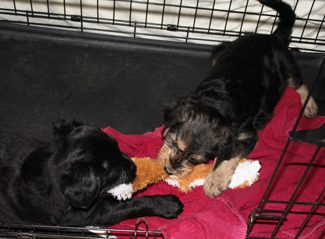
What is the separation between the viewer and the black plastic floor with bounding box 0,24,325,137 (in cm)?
347

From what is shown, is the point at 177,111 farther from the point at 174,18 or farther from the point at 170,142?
the point at 174,18

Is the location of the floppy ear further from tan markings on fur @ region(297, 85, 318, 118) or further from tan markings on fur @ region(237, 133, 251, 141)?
tan markings on fur @ region(297, 85, 318, 118)

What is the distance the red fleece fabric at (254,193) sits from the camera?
Answer: 236 centimetres

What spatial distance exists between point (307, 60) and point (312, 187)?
1.44 meters

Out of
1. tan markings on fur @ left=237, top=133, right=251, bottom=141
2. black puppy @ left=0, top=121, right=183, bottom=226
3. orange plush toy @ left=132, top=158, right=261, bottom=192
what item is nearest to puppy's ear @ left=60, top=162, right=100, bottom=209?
black puppy @ left=0, top=121, right=183, bottom=226

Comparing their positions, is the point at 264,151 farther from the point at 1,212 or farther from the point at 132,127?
the point at 1,212

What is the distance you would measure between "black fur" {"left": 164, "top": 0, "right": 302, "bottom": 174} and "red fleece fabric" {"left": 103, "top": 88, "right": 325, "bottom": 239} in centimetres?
18

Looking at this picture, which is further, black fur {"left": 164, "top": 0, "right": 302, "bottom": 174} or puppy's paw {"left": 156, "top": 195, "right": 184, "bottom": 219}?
puppy's paw {"left": 156, "top": 195, "right": 184, "bottom": 219}

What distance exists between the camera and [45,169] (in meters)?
2.21

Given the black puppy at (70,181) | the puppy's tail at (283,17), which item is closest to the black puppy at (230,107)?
the puppy's tail at (283,17)

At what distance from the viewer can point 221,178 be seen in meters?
2.71

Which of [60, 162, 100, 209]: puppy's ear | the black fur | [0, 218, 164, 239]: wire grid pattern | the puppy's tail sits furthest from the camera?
the puppy's tail

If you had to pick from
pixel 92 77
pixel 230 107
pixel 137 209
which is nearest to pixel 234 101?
pixel 230 107

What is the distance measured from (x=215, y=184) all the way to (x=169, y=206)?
0.37 m
